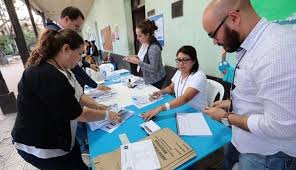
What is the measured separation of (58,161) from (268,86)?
1239 millimetres

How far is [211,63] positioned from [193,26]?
486 mm

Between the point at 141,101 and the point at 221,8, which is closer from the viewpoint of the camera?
the point at 221,8

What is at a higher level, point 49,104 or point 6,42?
point 6,42

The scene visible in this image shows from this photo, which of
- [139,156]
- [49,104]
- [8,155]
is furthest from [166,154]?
[8,155]

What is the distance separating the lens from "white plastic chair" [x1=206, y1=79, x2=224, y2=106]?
5.46ft

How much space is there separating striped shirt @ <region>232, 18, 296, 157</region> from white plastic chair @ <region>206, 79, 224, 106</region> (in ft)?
2.93

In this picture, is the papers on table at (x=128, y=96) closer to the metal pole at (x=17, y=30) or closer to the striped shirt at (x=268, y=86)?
the striped shirt at (x=268, y=86)

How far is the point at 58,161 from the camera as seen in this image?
1.18m

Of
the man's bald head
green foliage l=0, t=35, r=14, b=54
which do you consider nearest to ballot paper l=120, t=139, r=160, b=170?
the man's bald head

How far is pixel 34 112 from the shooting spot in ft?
3.33

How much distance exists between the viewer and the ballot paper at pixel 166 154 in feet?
Result: 2.93

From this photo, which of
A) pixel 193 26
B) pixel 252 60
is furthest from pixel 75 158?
→ pixel 193 26

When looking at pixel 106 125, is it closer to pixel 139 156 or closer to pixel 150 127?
Answer: pixel 150 127

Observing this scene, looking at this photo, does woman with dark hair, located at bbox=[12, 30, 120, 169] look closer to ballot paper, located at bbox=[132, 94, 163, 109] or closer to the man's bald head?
ballot paper, located at bbox=[132, 94, 163, 109]
